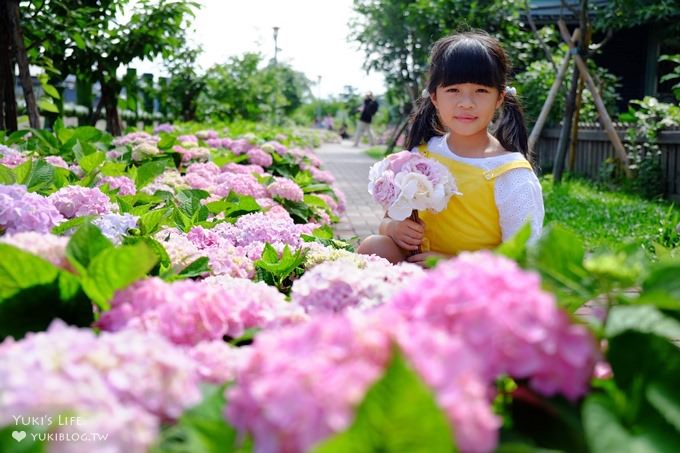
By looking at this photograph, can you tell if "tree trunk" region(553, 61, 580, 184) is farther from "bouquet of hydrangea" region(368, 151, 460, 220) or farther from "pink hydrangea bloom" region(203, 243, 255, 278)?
"pink hydrangea bloom" region(203, 243, 255, 278)

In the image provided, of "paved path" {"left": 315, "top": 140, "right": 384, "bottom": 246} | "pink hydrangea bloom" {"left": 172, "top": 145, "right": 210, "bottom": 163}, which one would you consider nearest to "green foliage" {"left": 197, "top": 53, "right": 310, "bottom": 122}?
"paved path" {"left": 315, "top": 140, "right": 384, "bottom": 246}

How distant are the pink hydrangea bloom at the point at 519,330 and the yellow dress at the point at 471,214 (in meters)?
2.15

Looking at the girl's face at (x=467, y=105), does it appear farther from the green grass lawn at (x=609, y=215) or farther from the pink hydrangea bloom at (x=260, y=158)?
the pink hydrangea bloom at (x=260, y=158)

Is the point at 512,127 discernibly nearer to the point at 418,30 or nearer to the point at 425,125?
the point at 425,125

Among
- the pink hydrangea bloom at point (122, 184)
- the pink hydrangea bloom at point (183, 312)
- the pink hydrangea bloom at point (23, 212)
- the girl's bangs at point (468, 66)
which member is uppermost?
the girl's bangs at point (468, 66)

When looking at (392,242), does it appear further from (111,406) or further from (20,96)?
(20,96)

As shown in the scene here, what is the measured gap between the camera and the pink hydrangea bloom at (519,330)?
911 millimetres

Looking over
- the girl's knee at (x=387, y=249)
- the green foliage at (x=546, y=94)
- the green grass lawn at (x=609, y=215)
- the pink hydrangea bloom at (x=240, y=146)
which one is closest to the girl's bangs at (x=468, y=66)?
the girl's knee at (x=387, y=249)

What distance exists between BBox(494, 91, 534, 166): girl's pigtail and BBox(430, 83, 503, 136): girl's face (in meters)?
0.31

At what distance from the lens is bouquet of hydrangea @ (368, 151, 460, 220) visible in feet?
8.70

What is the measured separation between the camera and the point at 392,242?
306 centimetres

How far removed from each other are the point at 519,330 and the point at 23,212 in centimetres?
137

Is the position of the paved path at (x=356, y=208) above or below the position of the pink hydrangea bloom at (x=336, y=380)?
below

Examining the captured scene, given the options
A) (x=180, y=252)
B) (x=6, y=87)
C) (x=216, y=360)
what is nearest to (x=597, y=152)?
(x=6, y=87)
